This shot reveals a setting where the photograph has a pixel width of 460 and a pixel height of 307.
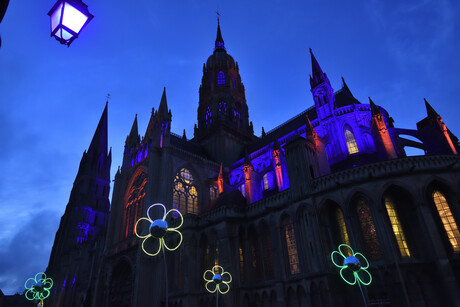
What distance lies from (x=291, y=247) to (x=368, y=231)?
17.8 feet

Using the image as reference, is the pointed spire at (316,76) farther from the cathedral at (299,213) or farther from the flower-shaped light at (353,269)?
the flower-shaped light at (353,269)

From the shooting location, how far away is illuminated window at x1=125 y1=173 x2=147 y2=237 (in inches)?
1350

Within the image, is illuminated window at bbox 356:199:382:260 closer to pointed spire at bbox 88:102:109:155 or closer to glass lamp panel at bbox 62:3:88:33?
glass lamp panel at bbox 62:3:88:33

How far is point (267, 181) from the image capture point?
109 ft

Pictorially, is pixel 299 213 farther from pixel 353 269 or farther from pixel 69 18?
pixel 69 18

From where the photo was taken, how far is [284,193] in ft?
74.7

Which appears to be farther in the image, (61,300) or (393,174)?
(61,300)

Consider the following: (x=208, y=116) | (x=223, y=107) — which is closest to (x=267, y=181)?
(x=223, y=107)

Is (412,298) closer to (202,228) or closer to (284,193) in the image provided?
(284,193)

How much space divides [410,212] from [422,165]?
299 cm

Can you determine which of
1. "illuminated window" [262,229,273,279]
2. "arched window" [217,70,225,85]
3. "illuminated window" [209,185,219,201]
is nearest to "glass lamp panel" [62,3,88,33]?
"illuminated window" [262,229,273,279]

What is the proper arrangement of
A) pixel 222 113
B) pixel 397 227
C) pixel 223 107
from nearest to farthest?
1. pixel 397 227
2. pixel 222 113
3. pixel 223 107

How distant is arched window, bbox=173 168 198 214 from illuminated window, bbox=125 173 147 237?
4709 mm

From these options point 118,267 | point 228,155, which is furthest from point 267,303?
point 228,155
